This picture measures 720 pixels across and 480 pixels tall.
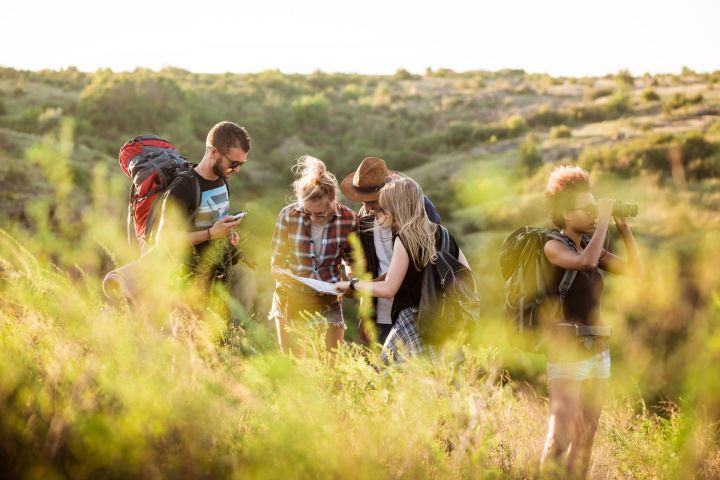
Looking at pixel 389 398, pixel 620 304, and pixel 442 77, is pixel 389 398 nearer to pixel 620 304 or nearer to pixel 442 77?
pixel 620 304

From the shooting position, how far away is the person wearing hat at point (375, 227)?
14.8 feet

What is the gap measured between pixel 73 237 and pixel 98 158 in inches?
269

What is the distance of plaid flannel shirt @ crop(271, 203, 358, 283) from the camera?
4695 mm

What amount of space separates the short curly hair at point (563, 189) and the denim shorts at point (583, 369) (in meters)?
0.75

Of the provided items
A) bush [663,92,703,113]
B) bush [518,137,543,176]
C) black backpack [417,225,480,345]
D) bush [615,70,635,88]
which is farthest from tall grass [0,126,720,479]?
bush [615,70,635,88]

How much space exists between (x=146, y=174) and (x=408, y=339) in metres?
1.95

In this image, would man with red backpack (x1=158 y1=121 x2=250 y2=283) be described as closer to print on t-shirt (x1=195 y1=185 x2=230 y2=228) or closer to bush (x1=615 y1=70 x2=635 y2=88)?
print on t-shirt (x1=195 y1=185 x2=230 y2=228)

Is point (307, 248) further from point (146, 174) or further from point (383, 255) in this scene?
point (146, 174)

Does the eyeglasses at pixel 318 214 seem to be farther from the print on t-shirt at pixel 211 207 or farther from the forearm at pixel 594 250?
the forearm at pixel 594 250

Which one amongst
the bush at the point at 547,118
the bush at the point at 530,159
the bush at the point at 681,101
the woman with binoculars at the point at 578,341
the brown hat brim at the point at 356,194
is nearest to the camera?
the woman with binoculars at the point at 578,341

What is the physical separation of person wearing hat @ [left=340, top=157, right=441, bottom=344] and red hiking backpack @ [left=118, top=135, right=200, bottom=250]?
45.1 inches

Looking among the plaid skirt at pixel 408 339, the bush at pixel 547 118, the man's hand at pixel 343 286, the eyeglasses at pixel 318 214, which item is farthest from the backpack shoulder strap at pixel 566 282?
the bush at pixel 547 118

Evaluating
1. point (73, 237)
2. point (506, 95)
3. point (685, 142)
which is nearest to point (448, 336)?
point (73, 237)

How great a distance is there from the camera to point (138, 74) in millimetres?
30516
